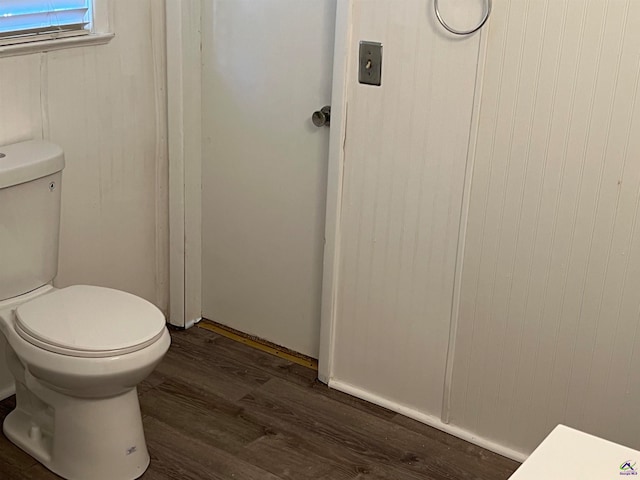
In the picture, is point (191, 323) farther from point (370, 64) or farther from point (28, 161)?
point (370, 64)

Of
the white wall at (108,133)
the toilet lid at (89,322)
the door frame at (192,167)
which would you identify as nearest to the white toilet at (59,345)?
the toilet lid at (89,322)

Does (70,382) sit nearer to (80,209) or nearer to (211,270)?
(80,209)

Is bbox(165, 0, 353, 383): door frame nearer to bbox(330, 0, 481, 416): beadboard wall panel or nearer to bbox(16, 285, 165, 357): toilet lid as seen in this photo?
bbox(330, 0, 481, 416): beadboard wall panel

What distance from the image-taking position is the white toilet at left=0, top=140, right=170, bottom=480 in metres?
2.20

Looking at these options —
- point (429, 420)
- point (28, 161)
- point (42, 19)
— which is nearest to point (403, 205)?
point (429, 420)

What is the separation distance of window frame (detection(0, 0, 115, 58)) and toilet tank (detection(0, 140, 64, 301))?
254 millimetres

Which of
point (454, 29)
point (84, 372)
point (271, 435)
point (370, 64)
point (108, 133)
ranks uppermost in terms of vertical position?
point (454, 29)

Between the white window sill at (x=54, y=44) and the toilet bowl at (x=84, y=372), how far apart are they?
655 millimetres

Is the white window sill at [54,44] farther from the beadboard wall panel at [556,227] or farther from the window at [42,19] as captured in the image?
the beadboard wall panel at [556,227]

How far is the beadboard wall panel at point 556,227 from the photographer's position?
2.11m

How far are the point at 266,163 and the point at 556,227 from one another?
1.00 meters

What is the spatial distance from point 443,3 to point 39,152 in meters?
1.13

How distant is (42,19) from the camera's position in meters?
2.49

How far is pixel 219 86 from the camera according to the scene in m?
2.90
